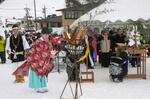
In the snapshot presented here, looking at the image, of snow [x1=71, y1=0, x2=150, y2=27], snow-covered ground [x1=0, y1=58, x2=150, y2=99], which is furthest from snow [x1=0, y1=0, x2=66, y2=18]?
snow-covered ground [x1=0, y1=58, x2=150, y2=99]

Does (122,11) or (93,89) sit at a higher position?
(122,11)

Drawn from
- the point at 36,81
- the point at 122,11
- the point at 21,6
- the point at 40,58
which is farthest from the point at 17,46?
the point at 21,6

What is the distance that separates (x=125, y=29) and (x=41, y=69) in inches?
345

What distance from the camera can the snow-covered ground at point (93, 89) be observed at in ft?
36.6

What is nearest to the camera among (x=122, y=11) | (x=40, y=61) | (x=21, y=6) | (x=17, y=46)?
(x=40, y=61)

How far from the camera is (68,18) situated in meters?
66.9

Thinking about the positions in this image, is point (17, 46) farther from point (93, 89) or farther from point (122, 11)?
point (122, 11)

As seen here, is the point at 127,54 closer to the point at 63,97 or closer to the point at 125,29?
the point at 63,97

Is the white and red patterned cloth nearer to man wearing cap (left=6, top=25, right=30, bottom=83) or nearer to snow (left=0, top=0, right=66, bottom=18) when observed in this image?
man wearing cap (left=6, top=25, right=30, bottom=83)

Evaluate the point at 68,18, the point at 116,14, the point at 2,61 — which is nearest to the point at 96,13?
the point at 116,14

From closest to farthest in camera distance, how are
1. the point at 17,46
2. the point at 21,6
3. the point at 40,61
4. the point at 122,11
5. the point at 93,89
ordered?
the point at 40,61
the point at 93,89
the point at 17,46
the point at 122,11
the point at 21,6

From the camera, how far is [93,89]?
12.2 meters

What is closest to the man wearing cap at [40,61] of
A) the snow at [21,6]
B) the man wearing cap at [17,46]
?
the man wearing cap at [17,46]

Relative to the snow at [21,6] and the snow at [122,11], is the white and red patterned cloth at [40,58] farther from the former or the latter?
the snow at [21,6]
